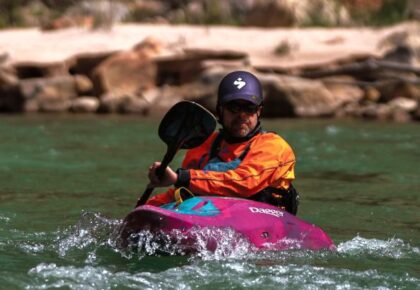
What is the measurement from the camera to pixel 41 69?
15.9 m

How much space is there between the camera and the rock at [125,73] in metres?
15.9

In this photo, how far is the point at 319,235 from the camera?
18.0ft

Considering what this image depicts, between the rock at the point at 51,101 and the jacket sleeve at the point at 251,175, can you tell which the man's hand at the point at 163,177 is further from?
the rock at the point at 51,101

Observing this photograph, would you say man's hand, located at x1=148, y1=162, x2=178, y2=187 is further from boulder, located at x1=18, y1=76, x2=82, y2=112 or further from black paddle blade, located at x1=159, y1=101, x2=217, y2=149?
boulder, located at x1=18, y1=76, x2=82, y2=112

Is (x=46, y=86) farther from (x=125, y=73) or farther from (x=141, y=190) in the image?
(x=141, y=190)

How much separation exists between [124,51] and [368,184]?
321 inches

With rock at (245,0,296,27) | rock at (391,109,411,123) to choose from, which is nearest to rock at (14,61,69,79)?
rock at (245,0,296,27)

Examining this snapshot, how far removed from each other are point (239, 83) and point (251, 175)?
515 mm

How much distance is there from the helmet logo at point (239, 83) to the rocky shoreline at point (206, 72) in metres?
9.26

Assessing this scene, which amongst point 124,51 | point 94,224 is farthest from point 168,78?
point 94,224

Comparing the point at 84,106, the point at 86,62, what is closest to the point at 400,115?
the point at 84,106

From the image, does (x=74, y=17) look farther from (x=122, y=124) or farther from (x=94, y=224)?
(x=94, y=224)

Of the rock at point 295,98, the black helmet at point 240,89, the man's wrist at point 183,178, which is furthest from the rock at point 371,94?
the man's wrist at point 183,178

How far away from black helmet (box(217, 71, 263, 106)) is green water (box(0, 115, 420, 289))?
2.81 ft
